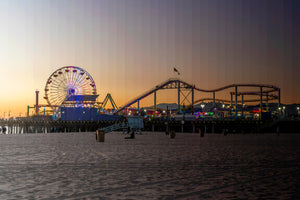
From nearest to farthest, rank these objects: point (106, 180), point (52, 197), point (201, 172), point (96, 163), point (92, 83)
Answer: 1. point (52, 197)
2. point (106, 180)
3. point (201, 172)
4. point (96, 163)
5. point (92, 83)

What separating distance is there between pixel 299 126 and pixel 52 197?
7698 centimetres

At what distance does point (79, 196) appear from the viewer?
9.98 meters

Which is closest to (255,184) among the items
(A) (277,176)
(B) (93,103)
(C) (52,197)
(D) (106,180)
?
(A) (277,176)

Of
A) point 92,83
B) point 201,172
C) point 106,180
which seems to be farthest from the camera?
point 92,83

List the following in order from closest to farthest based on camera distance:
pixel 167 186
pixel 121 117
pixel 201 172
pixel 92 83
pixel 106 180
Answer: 1. pixel 167 186
2. pixel 106 180
3. pixel 201 172
4. pixel 92 83
5. pixel 121 117

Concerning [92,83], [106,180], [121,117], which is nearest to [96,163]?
[106,180]

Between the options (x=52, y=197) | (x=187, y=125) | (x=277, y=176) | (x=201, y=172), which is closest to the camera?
(x=52, y=197)

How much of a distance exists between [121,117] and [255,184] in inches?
3902

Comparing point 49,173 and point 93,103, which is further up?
point 93,103

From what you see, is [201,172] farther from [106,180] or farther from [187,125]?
[187,125]

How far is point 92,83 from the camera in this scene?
328ft

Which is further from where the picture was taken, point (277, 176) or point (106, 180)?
point (277, 176)

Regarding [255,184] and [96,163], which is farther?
[96,163]

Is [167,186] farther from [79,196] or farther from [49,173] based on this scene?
[49,173]
